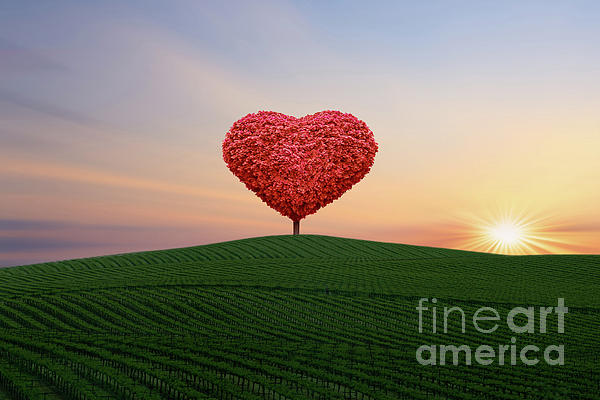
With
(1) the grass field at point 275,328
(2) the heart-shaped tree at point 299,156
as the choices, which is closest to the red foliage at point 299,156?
(2) the heart-shaped tree at point 299,156

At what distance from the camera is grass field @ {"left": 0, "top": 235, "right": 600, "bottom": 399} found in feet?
58.6

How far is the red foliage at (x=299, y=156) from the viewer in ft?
185

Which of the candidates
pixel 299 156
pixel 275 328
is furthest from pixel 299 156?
pixel 275 328

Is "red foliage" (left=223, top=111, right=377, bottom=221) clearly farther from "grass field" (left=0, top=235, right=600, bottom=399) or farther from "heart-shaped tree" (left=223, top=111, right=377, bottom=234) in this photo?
"grass field" (left=0, top=235, right=600, bottom=399)

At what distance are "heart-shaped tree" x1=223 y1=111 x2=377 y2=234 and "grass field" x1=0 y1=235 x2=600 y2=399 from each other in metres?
7.52

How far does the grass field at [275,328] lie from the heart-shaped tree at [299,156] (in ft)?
24.7

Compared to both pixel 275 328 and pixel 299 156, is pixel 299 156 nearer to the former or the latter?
pixel 299 156

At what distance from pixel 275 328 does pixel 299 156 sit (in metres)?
31.3

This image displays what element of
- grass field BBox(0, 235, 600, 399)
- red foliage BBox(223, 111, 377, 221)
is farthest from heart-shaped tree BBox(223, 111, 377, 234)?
grass field BBox(0, 235, 600, 399)

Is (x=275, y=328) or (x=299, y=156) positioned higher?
(x=299, y=156)

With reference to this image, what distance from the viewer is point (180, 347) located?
22078mm

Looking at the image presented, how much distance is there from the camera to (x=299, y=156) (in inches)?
2213

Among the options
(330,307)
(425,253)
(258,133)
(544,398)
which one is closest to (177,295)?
(330,307)

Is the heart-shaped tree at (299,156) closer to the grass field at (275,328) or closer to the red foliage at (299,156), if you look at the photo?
the red foliage at (299,156)
